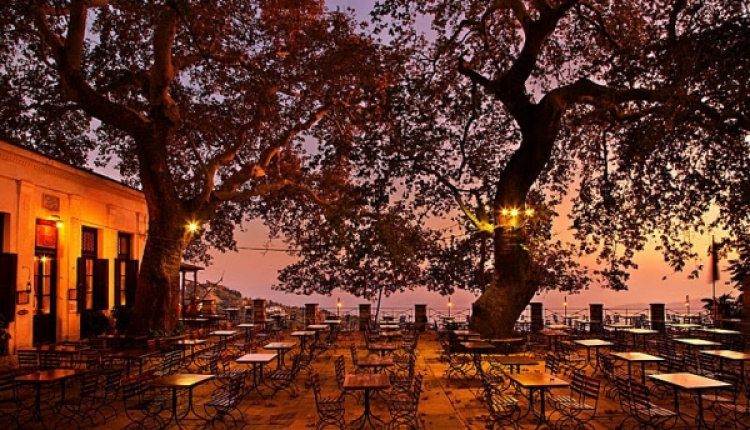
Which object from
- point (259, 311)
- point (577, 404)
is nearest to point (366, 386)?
point (577, 404)

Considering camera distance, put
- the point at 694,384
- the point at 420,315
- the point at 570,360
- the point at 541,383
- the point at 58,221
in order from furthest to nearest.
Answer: the point at 420,315 → the point at 58,221 → the point at 570,360 → the point at 541,383 → the point at 694,384

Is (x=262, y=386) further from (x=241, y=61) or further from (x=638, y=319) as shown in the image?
(x=638, y=319)

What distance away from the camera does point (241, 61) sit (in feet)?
54.7

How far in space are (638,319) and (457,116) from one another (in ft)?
39.7

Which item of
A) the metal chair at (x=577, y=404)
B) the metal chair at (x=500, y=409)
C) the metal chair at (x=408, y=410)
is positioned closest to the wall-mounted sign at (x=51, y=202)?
the metal chair at (x=408, y=410)

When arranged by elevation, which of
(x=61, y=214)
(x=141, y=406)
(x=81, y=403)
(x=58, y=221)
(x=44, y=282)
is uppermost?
(x=61, y=214)

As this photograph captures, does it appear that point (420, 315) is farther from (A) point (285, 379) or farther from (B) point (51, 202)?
(A) point (285, 379)

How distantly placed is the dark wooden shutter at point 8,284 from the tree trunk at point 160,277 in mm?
3083

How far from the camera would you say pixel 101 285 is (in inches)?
779

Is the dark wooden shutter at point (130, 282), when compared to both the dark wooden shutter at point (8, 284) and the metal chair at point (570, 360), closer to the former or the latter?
the dark wooden shutter at point (8, 284)

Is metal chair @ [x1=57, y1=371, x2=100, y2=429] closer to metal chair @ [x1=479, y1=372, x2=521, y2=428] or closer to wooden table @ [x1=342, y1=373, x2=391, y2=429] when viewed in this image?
wooden table @ [x1=342, y1=373, x2=391, y2=429]

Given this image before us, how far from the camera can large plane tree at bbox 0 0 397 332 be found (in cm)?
1667

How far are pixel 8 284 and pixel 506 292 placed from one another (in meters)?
12.8

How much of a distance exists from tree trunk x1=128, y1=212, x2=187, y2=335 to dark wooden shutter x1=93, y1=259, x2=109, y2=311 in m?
2.97
